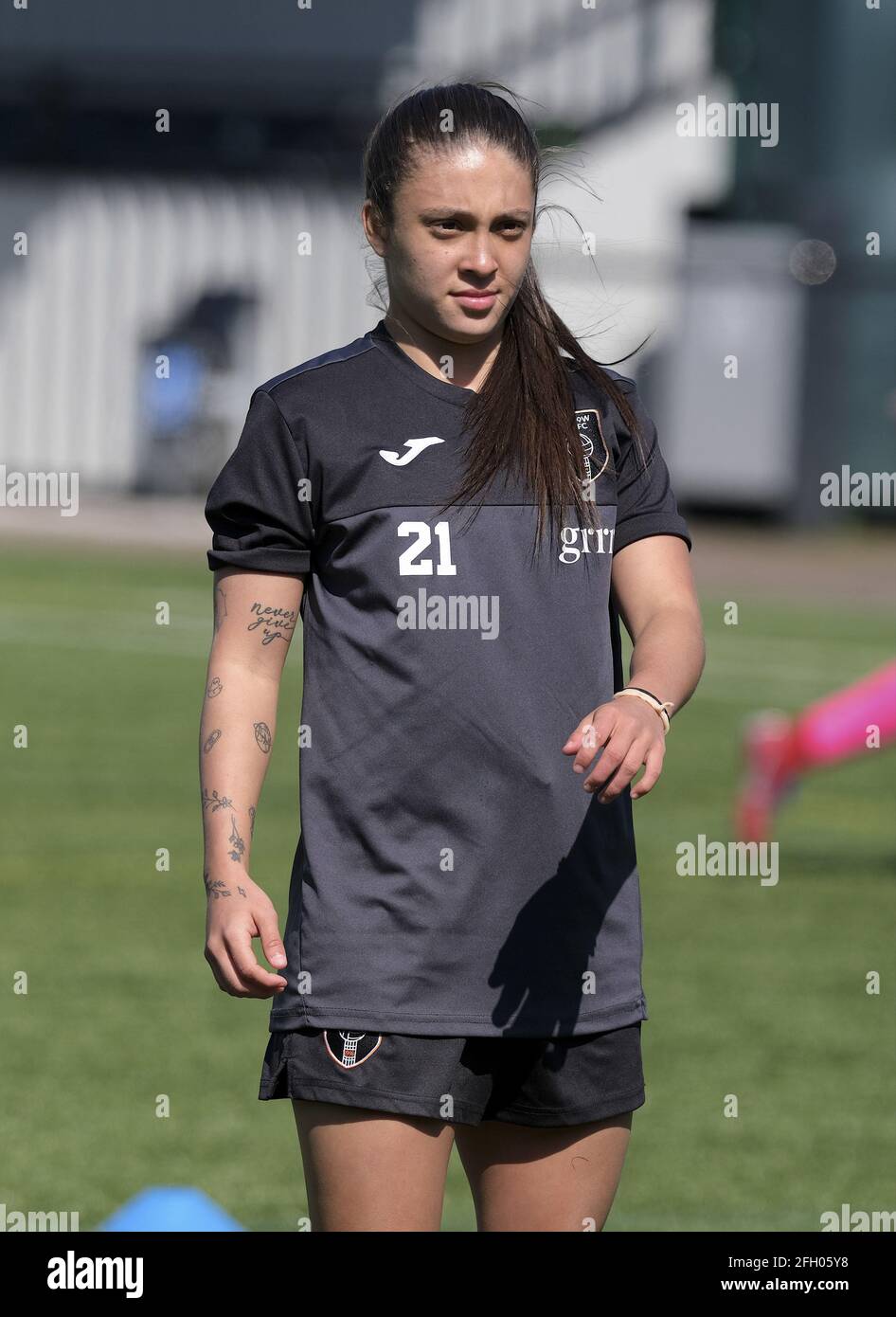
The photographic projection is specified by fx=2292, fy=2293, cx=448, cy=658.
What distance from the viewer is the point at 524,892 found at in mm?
2758

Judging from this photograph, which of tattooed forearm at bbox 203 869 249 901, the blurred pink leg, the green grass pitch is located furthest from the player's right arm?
the blurred pink leg

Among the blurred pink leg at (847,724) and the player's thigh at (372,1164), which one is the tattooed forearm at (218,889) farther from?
the blurred pink leg at (847,724)

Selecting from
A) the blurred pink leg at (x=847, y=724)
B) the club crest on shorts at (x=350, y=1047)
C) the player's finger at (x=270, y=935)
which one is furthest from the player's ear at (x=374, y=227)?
the blurred pink leg at (x=847, y=724)

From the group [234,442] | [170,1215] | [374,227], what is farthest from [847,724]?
[234,442]

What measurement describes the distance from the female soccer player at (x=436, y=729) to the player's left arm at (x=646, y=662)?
0.04 ft

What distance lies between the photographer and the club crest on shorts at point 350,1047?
2711mm

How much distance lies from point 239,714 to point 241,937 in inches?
11.6

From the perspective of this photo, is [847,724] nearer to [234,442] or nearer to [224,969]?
[224,969]

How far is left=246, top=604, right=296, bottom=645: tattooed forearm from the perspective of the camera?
2816 mm

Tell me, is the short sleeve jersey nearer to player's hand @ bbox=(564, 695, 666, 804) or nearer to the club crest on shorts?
the club crest on shorts

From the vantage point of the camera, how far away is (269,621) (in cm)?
282
